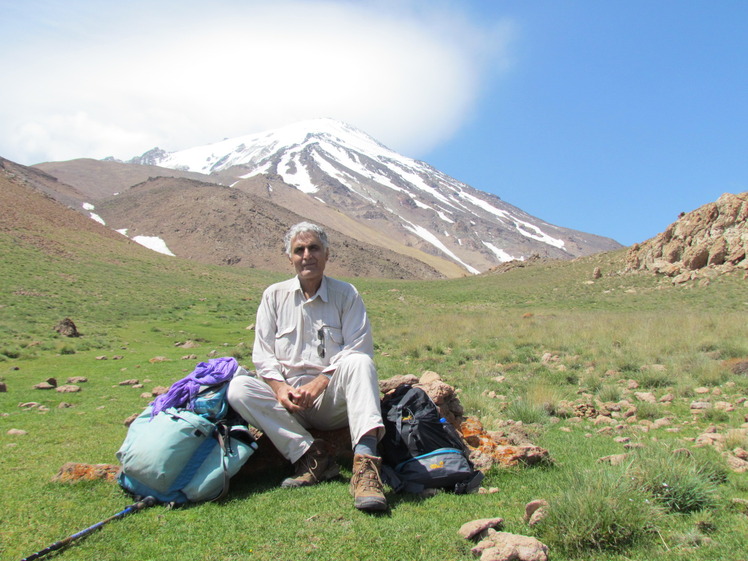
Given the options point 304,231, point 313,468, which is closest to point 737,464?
point 313,468

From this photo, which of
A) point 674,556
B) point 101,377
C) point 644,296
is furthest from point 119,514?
point 644,296

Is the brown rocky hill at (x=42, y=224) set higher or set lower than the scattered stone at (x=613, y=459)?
higher

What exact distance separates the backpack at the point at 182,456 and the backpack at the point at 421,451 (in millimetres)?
1096

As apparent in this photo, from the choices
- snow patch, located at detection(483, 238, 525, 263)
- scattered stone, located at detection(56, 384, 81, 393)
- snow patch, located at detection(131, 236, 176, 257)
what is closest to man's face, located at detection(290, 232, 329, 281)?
scattered stone, located at detection(56, 384, 81, 393)

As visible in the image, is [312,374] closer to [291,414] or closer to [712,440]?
[291,414]

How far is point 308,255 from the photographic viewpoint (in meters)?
4.16

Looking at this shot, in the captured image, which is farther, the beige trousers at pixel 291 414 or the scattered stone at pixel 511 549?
the beige trousers at pixel 291 414

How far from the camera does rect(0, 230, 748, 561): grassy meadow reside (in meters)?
2.71

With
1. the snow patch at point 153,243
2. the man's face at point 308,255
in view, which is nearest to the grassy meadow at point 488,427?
the man's face at point 308,255

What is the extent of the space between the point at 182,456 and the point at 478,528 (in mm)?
2040

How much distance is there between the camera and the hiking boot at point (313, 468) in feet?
12.0

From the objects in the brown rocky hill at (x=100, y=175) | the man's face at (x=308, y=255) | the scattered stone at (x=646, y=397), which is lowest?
the scattered stone at (x=646, y=397)

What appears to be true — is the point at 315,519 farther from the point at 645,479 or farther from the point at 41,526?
the point at 645,479

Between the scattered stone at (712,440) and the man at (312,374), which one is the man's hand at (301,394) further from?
the scattered stone at (712,440)
